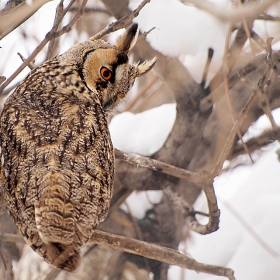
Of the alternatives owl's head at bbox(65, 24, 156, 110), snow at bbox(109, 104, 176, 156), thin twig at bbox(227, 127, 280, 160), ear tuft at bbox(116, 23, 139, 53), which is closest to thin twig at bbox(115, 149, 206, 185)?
owl's head at bbox(65, 24, 156, 110)

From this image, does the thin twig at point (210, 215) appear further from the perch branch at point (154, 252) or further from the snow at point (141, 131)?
the snow at point (141, 131)

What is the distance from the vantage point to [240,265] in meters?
2.44

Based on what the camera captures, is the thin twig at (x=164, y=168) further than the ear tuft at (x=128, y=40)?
No

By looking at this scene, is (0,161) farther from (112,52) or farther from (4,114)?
(112,52)

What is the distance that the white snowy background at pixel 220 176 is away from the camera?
247 centimetres

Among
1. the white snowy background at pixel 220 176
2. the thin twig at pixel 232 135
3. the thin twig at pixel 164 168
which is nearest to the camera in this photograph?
the thin twig at pixel 232 135

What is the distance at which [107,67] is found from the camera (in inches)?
86.4

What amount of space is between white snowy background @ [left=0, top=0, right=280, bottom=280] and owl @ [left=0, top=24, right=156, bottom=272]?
0.54 metres

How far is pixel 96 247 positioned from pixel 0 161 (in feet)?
4.05

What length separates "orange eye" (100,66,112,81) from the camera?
7.21 feet

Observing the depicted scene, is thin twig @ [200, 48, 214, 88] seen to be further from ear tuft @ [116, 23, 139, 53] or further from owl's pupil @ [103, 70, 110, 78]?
owl's pupil @ [103, 70, 110, 78]

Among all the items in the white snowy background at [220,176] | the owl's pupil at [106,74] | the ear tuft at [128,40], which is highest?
the ear tuft at [128,40]

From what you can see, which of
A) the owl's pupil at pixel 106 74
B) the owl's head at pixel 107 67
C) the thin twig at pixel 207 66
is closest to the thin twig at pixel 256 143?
the thin twig at pixel 207 66

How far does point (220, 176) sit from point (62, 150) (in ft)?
4.36
